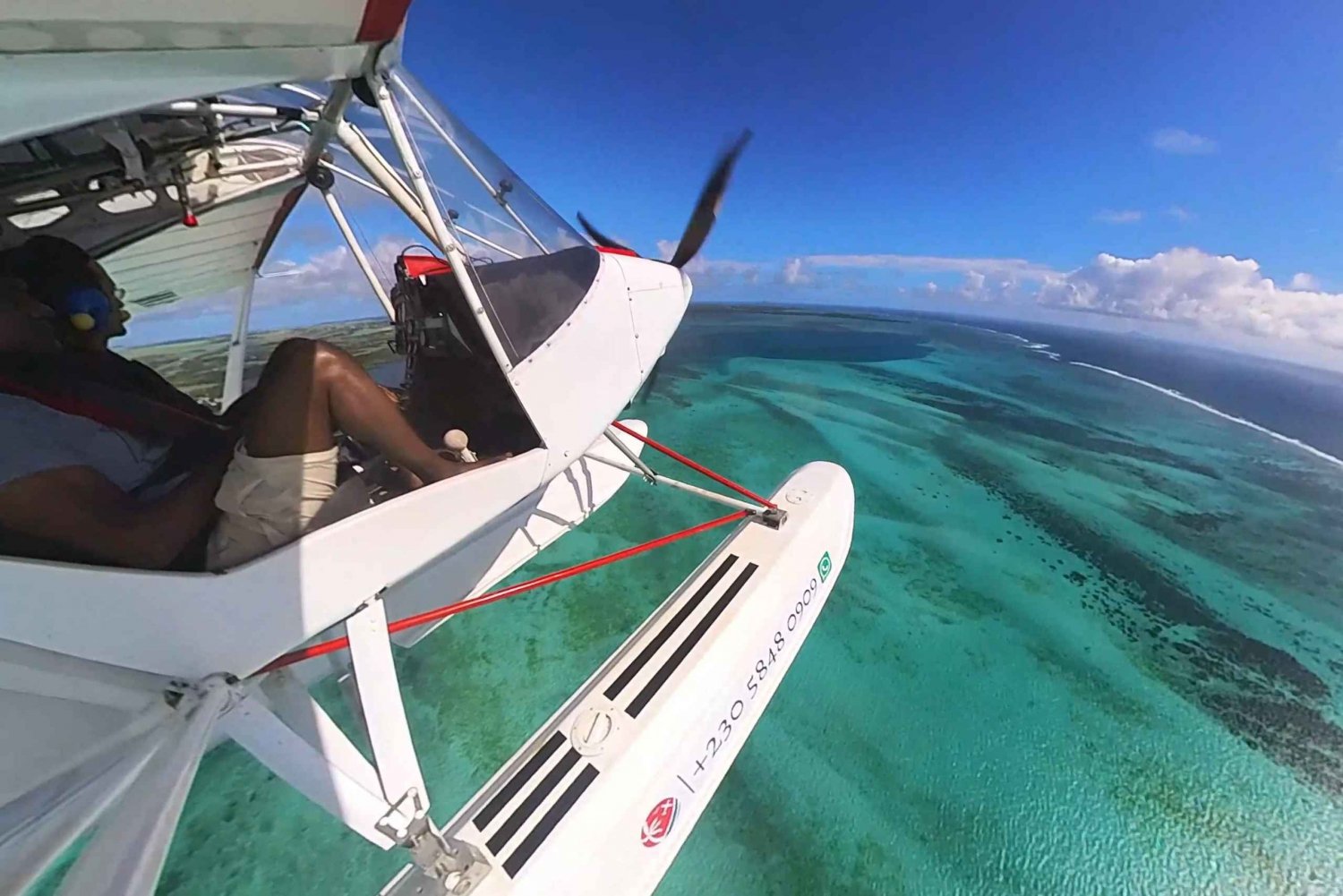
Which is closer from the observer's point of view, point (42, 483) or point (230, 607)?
point (42, 483)

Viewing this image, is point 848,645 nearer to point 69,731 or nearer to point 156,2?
point 69,731

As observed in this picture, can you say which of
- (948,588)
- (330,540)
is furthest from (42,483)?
(948,588)

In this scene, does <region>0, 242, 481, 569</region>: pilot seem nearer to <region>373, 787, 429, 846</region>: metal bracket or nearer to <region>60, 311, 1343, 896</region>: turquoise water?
<region>373, 787, 429, 846</region>: metal bracket

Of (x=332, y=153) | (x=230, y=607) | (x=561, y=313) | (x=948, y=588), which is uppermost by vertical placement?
(x=332, y=153)

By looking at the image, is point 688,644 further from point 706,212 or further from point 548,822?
point 706,212

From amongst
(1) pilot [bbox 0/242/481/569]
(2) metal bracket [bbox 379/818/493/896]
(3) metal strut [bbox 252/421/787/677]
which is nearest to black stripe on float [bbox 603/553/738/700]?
(3) metal strut [bbox 252/421/787/677]

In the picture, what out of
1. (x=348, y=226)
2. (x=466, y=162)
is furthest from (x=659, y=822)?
(x=348, y=226)

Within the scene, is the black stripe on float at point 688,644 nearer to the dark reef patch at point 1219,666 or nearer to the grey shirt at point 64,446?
the grey shirt at point 64,446

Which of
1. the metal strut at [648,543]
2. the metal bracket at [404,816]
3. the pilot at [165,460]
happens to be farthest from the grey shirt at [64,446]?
the metal bracket at [404,816]
